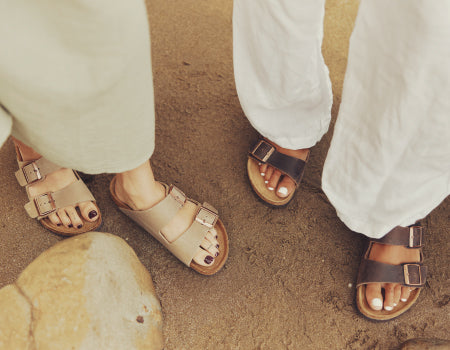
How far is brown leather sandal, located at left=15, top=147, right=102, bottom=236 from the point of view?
0.96 m

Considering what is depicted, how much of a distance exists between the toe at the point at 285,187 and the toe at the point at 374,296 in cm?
33

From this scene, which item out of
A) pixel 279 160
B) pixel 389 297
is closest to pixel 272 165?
pixel 279 160

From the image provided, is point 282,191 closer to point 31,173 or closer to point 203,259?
point 203,259

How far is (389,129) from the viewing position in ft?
2.32

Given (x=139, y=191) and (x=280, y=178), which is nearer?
(x=139, y=191)

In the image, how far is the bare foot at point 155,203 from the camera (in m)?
0.91

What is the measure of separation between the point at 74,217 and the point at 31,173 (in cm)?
16

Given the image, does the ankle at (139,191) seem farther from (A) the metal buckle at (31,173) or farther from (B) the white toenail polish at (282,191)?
(B) the white toenail polish at (282,191)

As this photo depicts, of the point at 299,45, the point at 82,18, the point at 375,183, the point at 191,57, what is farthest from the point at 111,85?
the point at 191,57

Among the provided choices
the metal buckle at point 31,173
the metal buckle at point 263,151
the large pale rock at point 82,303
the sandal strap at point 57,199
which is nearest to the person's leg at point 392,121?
the metal buckle at point 263,151

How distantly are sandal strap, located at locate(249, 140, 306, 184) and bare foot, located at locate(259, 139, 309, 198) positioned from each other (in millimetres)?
16

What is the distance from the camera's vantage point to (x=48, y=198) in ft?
3.18

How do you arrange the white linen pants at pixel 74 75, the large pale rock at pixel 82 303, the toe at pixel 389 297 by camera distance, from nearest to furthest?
1. the white linen pants at pixel 74 75
2. the large pale rock at pixel 82 303
3. the toe at pixel 389 297

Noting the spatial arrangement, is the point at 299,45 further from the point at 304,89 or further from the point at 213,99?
the point at 213,99
